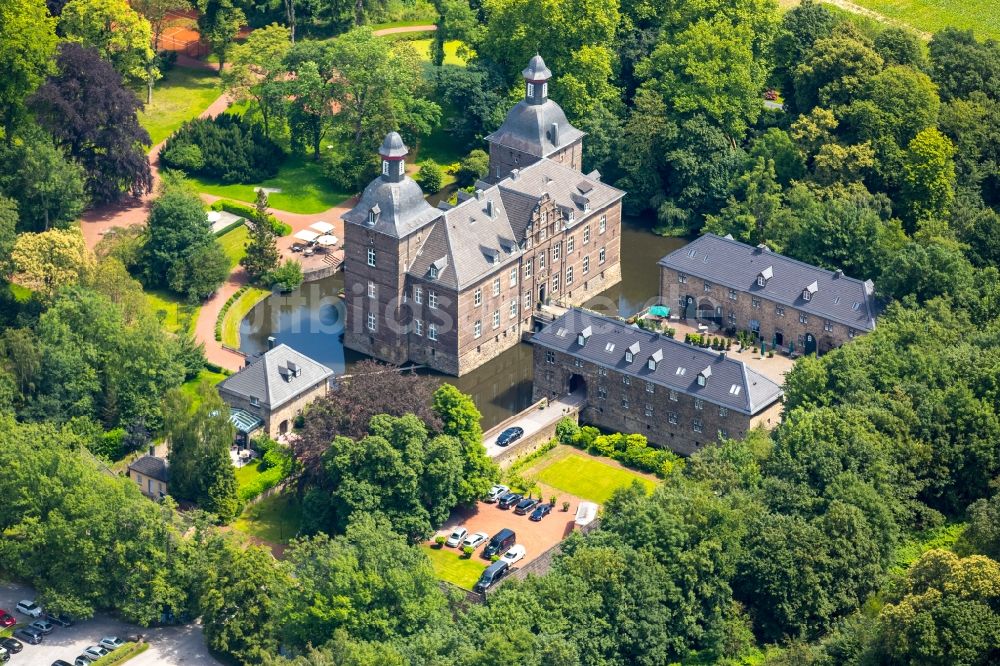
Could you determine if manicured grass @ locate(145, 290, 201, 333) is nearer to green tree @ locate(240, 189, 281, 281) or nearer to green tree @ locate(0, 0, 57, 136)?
green tree @ locate(240, 189, 281, 281)

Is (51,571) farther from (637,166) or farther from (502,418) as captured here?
(637,166)

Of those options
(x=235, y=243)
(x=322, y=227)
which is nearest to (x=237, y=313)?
(x=235, y=243)

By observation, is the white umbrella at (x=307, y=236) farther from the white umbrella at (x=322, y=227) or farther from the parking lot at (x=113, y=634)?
the parking lot at (x=113, y=634)

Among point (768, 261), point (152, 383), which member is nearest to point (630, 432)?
point (768, 261)

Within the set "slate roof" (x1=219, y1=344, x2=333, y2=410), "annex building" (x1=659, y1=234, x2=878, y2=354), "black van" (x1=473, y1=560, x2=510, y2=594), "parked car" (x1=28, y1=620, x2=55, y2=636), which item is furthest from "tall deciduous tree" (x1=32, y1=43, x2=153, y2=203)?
"black van" (x1=473, y1=560, x2=510, y2=594)

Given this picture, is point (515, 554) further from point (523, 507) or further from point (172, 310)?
point (172, 310)

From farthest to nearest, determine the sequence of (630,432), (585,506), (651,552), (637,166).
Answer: (637,166)
(630,432)
(585,506)
(651,552)
